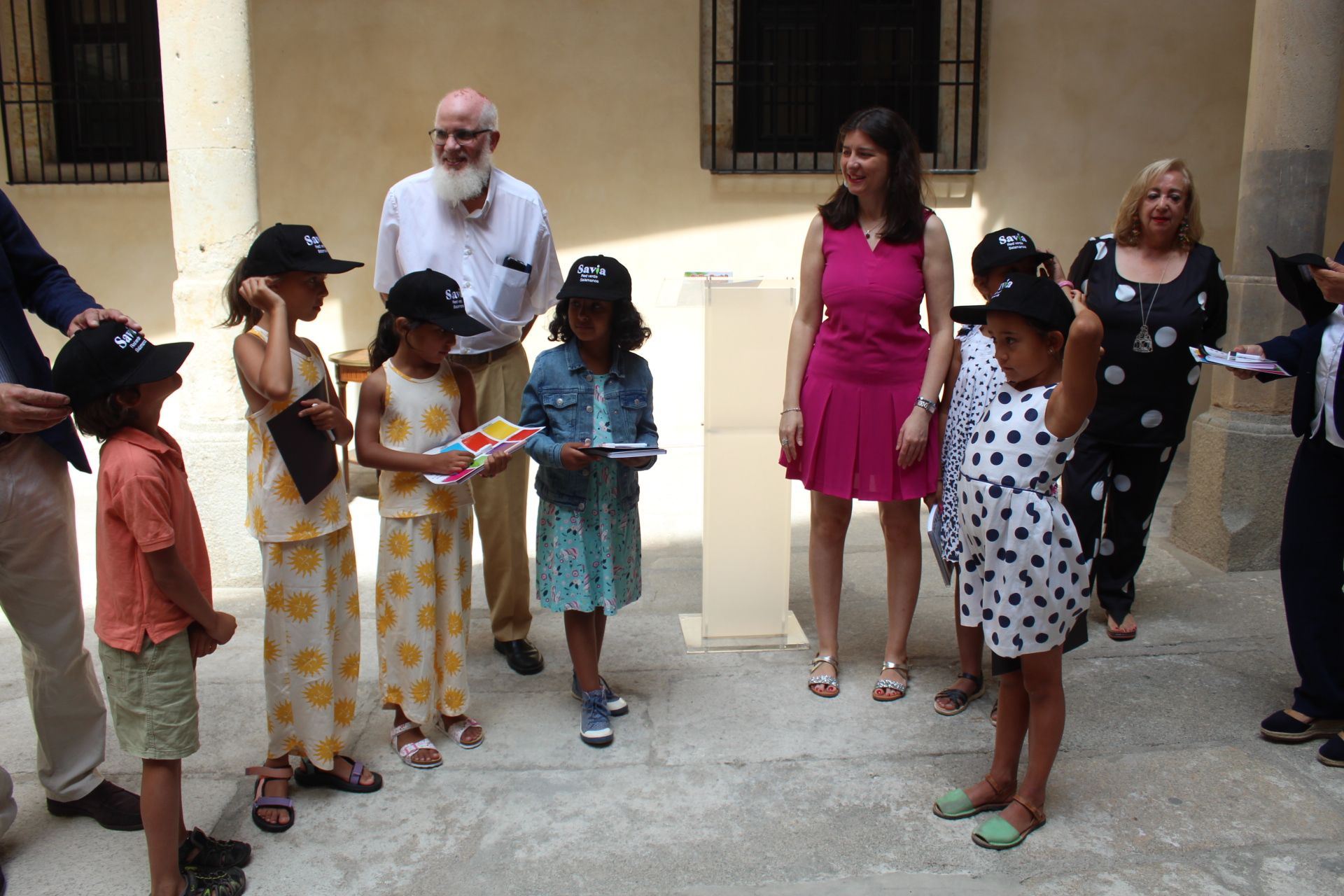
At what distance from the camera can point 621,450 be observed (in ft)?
11.5

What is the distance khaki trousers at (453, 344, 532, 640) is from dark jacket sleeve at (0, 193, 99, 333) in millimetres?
1388

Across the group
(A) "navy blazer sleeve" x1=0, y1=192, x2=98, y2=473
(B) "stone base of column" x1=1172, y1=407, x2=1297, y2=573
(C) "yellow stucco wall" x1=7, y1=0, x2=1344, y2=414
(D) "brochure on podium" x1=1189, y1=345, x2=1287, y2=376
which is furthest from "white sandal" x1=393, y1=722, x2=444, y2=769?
(C) "yellow stucco wall" x1=7, y1=0, x2=1344, y2=414

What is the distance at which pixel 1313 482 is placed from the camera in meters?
3.75

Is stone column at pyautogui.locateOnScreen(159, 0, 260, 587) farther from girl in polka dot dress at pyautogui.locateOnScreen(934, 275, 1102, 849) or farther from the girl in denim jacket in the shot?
girl in polka dot dress at pyautogui.locateOnScreen(934, 275, 1102, 849)

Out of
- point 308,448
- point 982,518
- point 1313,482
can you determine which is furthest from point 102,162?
point 1313,482

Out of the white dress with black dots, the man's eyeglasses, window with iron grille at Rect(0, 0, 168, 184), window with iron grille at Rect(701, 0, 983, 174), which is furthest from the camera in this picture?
window with iron grille at Rect(0, 0, 168, 184)

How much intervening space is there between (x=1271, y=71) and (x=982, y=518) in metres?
3.57

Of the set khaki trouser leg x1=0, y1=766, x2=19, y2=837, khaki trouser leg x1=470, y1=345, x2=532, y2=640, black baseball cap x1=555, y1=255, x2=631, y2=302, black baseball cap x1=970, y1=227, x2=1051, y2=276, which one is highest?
black baseball cap x1=970, y1=227, x2=1051, y2=276

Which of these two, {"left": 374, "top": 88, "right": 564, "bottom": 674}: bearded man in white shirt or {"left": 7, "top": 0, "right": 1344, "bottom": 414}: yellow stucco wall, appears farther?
{"left": 7, "top": 0, "right": 1344, "bottom": 414}: yellow stucco wall

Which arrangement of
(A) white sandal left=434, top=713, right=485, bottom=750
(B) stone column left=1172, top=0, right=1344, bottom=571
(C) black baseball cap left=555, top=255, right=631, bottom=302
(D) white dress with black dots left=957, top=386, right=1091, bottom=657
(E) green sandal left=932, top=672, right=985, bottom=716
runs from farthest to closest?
1. (B) stone column left=1172, top=0, right=1344, bottom=571
2. (E) green sandal left=932, top=672, right=985, bottom=716
3. (A) white sandal left=434, top=713, right=485, bottom=750
4. (C) black baseball cap left=555, top=255, right=631, bottom=302
5. (D) white dress with black dots left=957, top=386, right=1091, bottom=657

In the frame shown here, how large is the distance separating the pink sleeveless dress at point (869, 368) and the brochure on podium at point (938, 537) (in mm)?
137

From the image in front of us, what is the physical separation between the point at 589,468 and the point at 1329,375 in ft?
8.04

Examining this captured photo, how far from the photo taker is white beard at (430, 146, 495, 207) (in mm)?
4094

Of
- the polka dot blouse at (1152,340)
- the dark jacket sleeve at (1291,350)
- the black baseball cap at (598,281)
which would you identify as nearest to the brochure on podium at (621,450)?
the black baseball cap at (598,281)
